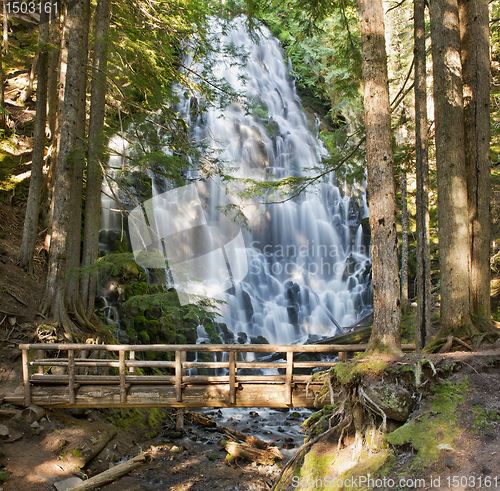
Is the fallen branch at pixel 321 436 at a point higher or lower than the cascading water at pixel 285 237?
lower

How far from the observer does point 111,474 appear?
6.58 m

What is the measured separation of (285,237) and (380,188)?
13926mm

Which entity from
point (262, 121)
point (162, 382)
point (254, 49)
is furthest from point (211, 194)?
point (254, 49)

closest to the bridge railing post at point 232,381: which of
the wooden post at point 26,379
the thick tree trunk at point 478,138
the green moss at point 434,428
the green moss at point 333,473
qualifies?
the green moss at point 333,473

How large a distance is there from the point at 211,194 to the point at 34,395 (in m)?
12.3

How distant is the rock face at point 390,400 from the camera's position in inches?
166

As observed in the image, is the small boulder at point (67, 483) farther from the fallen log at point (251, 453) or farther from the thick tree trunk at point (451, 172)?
the thick tree trunk at point (451, 172)

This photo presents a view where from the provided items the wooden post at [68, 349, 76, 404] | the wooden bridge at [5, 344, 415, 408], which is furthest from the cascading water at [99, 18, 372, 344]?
the wooden post at [68, 349, 76, 404]

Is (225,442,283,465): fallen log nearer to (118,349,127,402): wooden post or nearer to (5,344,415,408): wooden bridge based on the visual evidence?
(5,344,415,408): wooden bridge

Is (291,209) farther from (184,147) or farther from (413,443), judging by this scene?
(413,443)

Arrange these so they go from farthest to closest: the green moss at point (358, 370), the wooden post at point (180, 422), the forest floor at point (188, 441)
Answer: the wooden post at point (180, 422)
the green moss at point (358, 370)
the forest floor at point (188, 441)

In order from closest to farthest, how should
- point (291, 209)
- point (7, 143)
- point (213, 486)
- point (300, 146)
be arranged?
point (213, 486)
point (7, 143)
point (291, 209)
point (300, 146)

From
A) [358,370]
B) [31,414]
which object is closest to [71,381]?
[31,414]

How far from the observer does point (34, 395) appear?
6.82 metres
